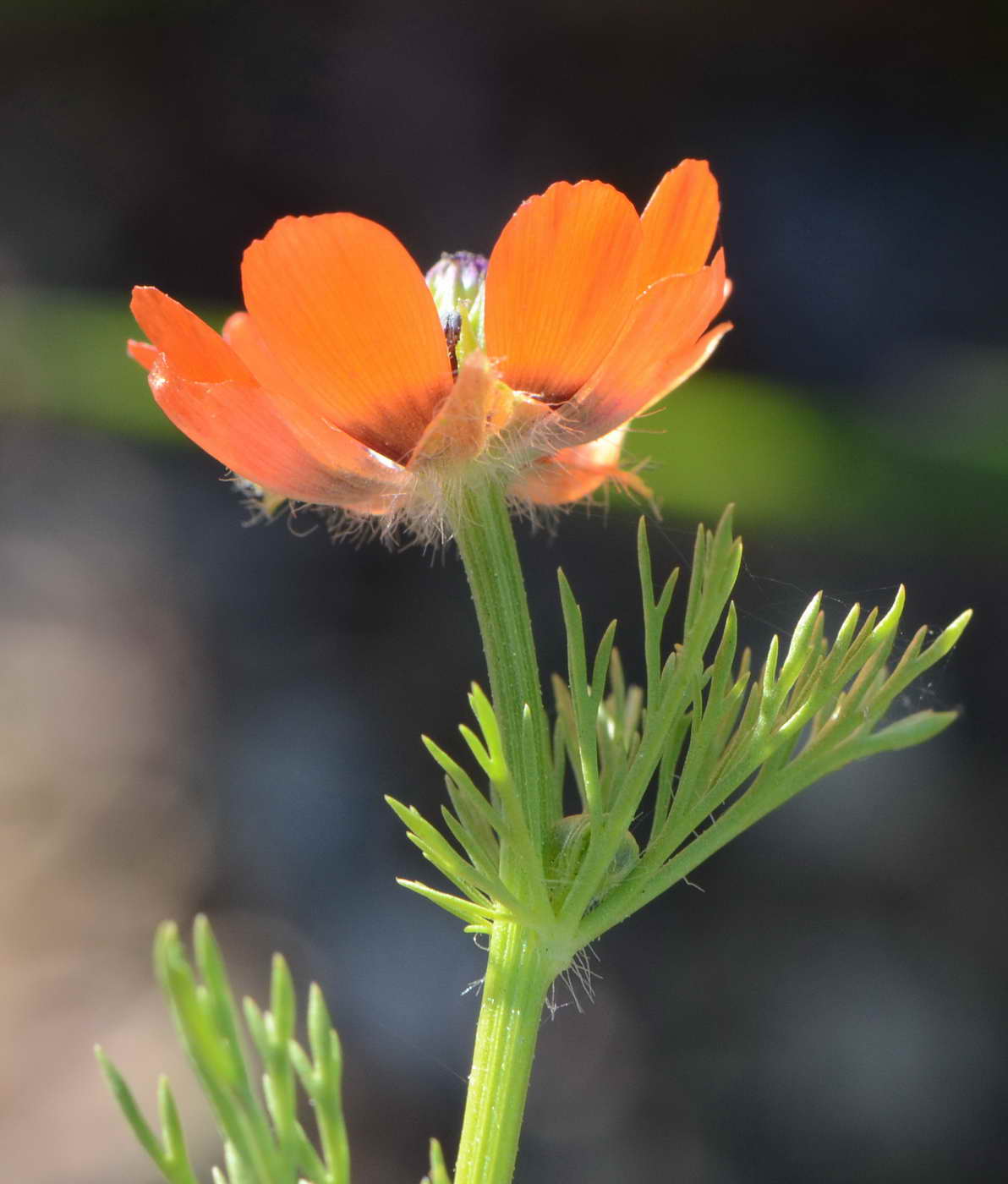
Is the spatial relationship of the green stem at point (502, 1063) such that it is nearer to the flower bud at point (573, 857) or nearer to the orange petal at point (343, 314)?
the flower bud at point (573, 857)

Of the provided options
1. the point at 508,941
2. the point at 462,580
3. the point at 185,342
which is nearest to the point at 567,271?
the point at 185,342

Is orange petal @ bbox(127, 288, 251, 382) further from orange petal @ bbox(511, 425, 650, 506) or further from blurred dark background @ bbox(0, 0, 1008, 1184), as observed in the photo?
blurred dark background @ bbox(0, 0, 1008, 1184)

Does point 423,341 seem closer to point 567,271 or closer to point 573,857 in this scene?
point 567,271

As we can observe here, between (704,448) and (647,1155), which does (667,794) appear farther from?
(704,448)

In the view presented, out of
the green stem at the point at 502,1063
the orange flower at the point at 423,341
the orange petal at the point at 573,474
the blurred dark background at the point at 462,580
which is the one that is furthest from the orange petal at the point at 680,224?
the blurred dark background at the point at 462,580

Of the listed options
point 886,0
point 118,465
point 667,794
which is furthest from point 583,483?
point 886,0

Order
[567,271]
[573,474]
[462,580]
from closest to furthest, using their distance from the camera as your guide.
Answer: [567,271]
[573,474]
[462,580]
